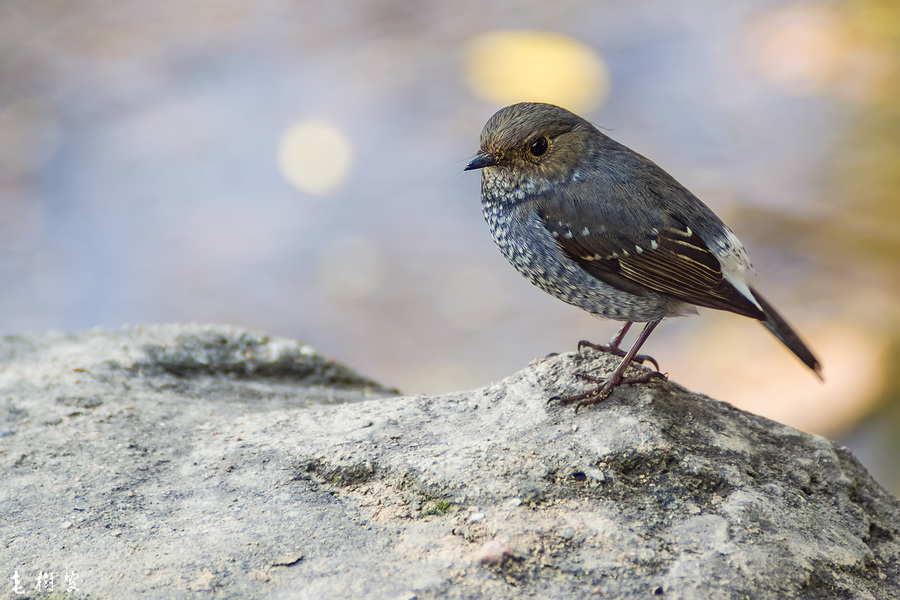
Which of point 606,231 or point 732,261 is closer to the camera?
point 606,231

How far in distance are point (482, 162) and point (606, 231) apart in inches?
19.8

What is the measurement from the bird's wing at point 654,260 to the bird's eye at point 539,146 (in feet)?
0.81

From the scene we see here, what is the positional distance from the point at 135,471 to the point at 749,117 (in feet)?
21.0

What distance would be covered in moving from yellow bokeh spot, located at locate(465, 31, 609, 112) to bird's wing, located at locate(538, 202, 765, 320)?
411cm

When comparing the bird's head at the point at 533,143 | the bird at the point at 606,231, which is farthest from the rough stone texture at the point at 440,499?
the bird's head at the point at 533,143

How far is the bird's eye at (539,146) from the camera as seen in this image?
3336 millimetres

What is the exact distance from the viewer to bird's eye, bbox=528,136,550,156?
334cm

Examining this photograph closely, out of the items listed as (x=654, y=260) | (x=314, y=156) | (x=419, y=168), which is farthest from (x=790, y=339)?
(x=314, y=156)

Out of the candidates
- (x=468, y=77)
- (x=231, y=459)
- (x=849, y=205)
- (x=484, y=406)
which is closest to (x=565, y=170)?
(x=484, y=406)

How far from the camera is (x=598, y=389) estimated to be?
306cm

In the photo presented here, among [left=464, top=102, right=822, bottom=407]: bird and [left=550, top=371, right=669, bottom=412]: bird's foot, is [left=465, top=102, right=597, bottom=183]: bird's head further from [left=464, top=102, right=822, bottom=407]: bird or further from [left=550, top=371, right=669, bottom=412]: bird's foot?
[left=550, top=371, right=669, bottom=412]: bird's foot
